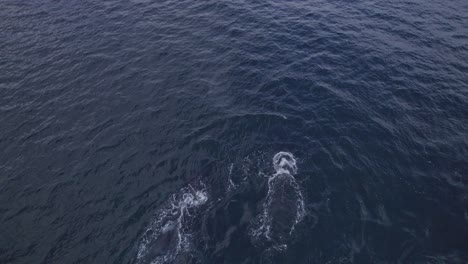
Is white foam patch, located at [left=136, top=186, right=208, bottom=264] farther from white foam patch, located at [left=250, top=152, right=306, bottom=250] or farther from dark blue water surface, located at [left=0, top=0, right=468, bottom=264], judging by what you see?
white foam patch, located at [left=250, top=152, right=306, bottom=250]

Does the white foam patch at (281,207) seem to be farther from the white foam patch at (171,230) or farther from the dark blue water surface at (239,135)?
the white foam patch at (171,230)

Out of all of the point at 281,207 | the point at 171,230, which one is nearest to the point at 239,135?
the point at 281,207

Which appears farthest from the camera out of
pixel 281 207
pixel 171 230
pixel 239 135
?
pixel 239 135

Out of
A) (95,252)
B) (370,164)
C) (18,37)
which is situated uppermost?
(18,37)

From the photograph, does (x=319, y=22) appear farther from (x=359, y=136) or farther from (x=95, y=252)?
(x=95, y=252)

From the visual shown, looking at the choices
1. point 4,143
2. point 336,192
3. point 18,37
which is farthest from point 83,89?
point 336,192

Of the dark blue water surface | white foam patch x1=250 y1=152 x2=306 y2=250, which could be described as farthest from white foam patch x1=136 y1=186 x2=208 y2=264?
white foam patch x1=250 y1=152 x2=306 y2=250

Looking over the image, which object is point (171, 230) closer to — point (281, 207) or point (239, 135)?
point (281, 207)

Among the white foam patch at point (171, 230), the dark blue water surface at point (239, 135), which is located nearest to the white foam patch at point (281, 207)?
the dark blue water surface at point (239, 135)
